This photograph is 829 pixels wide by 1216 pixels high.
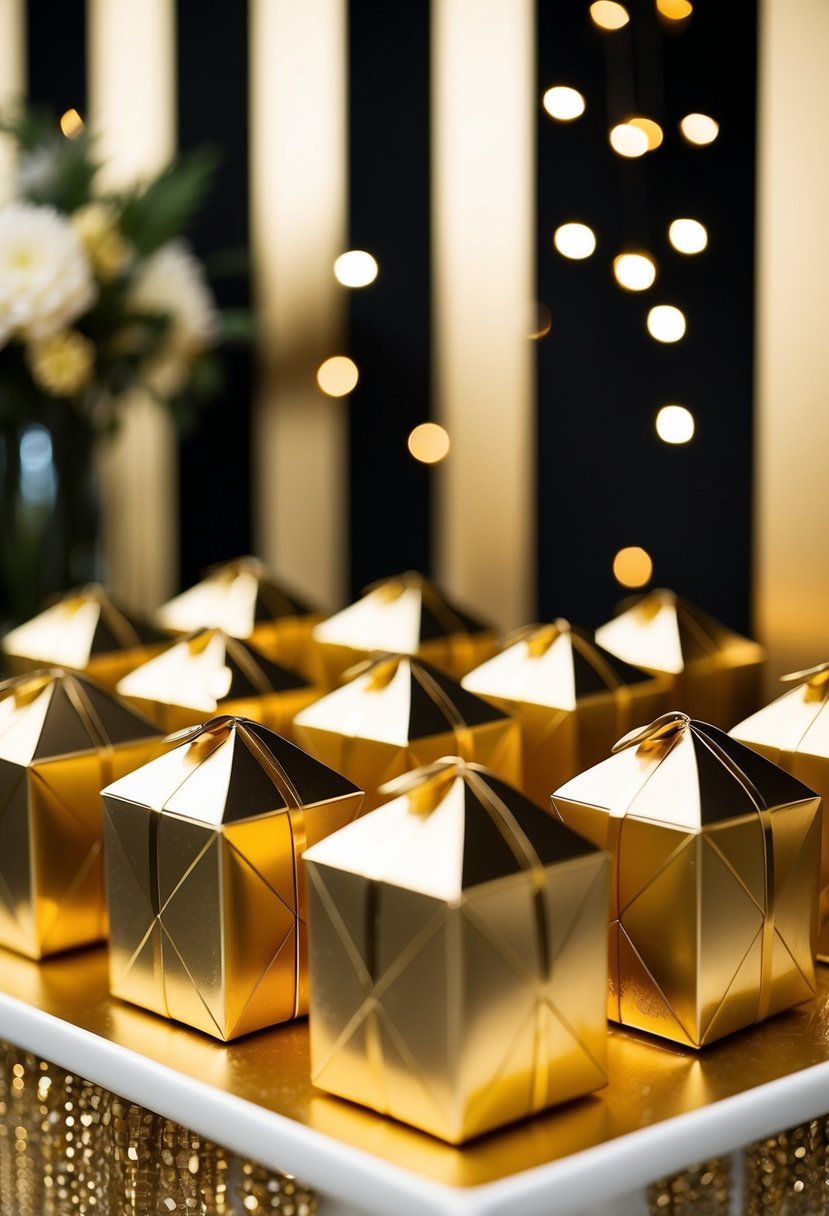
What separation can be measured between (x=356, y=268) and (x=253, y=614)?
40cm

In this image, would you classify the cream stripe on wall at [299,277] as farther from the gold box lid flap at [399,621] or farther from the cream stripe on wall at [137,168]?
the gold box lid flap at [399,621]

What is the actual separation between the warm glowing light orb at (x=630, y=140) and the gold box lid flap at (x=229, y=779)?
550 millimetres

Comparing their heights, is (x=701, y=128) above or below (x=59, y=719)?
above

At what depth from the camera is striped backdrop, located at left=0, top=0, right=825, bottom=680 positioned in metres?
0.96

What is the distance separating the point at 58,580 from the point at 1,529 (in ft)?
0.24

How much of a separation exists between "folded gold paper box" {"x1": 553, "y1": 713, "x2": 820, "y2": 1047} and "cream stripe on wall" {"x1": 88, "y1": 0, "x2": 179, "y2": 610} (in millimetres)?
937

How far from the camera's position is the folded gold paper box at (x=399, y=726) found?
2.22 feet

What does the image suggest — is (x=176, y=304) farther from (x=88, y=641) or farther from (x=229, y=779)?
(x=229, y=779)

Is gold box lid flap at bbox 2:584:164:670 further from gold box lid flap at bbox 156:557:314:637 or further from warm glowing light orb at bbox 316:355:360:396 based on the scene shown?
warm glowing light orb at bbox 316:355:360:396

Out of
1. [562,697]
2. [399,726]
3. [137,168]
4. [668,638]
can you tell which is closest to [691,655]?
[668,638]

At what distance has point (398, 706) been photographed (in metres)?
0.69

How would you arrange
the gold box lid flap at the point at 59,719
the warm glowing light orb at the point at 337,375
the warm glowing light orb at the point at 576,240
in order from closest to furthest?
the gold box lid flap at the point at 59,719, the warm glowing light orb at the point at 576,240, the warm glowing light orb at the point at 337,375

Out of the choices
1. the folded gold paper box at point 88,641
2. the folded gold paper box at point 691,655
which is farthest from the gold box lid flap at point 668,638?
the folded gold paper box at point 88,641

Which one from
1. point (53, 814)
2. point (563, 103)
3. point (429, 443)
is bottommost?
point (53, 814)
